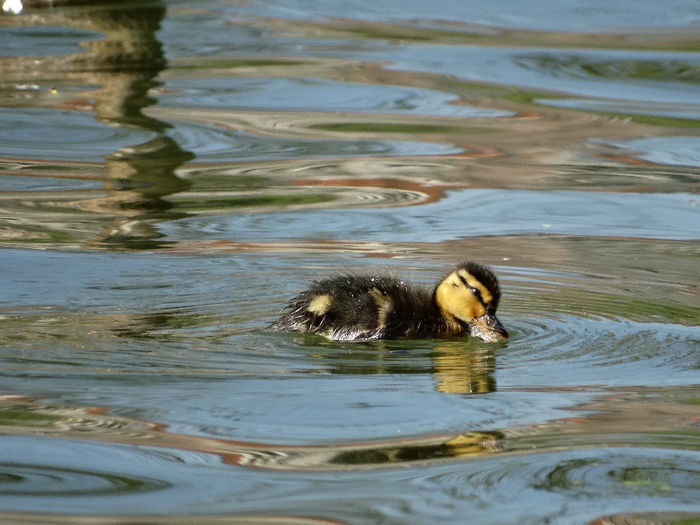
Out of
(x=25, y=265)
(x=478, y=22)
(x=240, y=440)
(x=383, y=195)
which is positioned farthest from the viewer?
(x=478, y=22)

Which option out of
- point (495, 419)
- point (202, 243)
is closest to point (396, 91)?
point (202, 243)

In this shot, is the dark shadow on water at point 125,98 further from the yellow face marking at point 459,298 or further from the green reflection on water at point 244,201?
the yellow face marking at point 459,298

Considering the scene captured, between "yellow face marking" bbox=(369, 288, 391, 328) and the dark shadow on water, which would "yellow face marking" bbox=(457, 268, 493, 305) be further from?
the dark shadow on water

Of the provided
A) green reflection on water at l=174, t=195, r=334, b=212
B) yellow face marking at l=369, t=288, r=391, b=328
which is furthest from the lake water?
yellow face marking at l=369, t=288, r=391, b=328

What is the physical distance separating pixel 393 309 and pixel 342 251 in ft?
4.58

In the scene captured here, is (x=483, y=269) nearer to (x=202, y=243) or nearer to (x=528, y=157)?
(x=202, y=243)

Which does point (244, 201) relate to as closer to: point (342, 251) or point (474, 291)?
point (342, 251)

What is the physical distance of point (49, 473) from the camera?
408 centimetres

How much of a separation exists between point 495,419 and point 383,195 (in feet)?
13.6

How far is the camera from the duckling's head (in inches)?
231

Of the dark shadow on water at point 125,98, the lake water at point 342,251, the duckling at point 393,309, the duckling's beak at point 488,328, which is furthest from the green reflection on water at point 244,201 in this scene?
the duckling's beak at point 488,328

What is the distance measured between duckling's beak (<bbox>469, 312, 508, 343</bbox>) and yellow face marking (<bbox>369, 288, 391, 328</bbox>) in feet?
1.28

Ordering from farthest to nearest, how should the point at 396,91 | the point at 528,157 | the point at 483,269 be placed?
1. the point at 396,91
2. the point at 528,157
3. the point at 483,269

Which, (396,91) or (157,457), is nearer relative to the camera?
(157,457)
